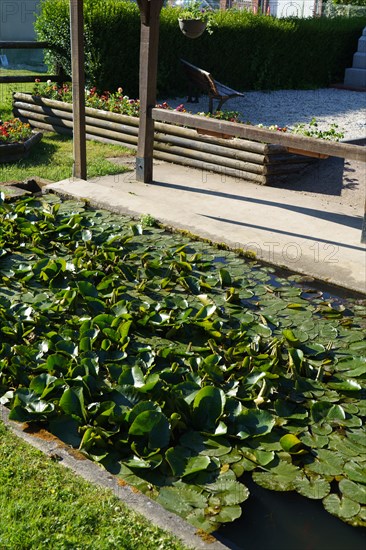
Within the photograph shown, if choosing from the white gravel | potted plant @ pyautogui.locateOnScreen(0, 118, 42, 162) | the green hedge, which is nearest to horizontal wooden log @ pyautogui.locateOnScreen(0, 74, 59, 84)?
the green hedge

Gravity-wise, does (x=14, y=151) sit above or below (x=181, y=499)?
below

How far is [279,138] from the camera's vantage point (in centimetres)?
727

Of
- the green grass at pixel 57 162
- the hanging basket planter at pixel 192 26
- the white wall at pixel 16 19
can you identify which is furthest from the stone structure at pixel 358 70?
the green grass at pixel 57 162

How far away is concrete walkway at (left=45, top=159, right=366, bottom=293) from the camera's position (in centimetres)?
662

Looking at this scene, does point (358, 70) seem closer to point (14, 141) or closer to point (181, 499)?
point (14, 141)

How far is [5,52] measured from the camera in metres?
22.5

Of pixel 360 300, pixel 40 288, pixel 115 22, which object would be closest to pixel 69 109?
pixel 115 22

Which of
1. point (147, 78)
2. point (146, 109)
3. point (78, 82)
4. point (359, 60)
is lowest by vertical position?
point (359, 60)

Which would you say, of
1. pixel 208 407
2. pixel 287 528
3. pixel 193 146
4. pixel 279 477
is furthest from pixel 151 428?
pixel 193 146

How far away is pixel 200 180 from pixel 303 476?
232 inches

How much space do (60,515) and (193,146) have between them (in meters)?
6.96

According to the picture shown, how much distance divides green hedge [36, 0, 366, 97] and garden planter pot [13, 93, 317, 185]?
2145 mm

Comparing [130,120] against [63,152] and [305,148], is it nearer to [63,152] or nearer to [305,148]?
[63,152]

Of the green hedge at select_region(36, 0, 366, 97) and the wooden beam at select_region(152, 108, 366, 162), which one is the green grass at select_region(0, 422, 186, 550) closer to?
the wooden beam at select_region(152, 108, 366, 162)
